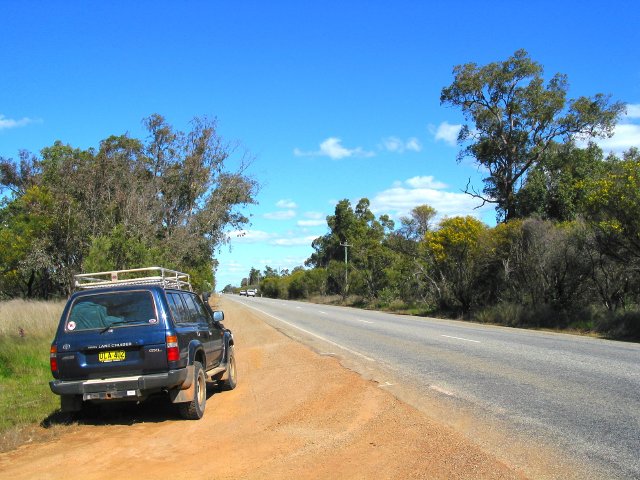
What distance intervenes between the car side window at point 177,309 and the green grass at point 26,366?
7.85 feet

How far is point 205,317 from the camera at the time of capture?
31.4ft

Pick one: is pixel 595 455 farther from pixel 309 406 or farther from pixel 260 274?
pixel 260 274

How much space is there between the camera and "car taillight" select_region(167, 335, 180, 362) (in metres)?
7.14

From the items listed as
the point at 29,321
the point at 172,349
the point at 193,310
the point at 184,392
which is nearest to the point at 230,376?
the point at 193,310

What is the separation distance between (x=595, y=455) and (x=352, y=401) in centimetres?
358

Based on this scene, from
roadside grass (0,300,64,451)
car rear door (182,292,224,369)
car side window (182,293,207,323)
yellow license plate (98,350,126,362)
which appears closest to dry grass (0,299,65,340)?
roadside grass (0,300,64,451)

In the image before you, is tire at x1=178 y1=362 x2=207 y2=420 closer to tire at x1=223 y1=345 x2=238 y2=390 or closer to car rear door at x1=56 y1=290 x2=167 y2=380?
car rear door at x1=56 y1=290 x2=167 y2=380

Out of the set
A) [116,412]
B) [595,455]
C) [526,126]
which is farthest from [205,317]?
[526,126]

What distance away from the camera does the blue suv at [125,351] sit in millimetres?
7062

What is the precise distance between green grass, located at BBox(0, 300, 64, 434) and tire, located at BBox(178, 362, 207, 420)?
2120 mm

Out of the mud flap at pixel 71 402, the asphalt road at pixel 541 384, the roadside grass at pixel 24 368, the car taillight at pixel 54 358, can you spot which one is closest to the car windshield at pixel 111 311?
the car taillight at pixel 54 358

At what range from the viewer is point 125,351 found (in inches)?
281

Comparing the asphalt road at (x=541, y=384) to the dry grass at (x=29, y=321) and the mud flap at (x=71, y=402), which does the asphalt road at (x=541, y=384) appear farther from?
the dry grass at (x=29, y=321)

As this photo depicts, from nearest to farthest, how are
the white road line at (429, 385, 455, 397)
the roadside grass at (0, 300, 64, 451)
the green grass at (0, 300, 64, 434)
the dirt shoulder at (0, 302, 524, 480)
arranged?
1. the dirt shoulder at (0, 302, 524, 480)
2. the roadside grass at (0, 300, 64, 451)
3. the green grass at (0, 300, 64, 434)
4. the white road line at (429, 385, 455, 397)
